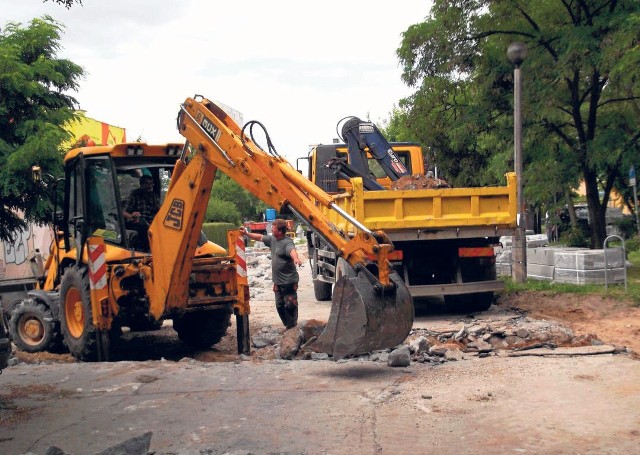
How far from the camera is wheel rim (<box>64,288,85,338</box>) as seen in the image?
1040 centimetres

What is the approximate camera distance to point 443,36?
1969cm

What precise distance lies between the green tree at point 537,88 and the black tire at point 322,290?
5787 mm

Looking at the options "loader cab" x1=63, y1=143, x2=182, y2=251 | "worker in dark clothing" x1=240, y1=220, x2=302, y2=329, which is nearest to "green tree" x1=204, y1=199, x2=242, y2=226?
"worker in dark clothing" x1=240, y1=220, x2=302, y2=329

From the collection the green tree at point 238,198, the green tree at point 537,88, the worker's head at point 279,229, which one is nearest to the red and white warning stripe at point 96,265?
the worker's head at point 279,229

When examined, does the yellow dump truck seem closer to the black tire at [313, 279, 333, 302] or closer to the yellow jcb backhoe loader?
the black tire at [313, 279, 333, 302]

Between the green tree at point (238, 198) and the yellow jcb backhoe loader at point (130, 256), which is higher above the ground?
the green tree at point (238, 198)

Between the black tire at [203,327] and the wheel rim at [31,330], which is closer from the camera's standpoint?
the wheel rim at [31,330]

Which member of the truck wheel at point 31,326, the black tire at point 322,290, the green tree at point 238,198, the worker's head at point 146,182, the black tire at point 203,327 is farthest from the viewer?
the green tree at point 238,198

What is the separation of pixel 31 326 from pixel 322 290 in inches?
260

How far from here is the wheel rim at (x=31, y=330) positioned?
11.1 m

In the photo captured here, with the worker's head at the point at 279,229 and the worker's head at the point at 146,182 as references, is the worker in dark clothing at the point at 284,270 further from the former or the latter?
the worker's head at the point at 146,182

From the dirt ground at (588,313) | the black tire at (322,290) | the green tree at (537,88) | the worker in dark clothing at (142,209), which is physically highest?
the green tree at (537,88)

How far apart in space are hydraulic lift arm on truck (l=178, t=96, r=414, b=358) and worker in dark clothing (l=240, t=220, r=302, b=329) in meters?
2.57

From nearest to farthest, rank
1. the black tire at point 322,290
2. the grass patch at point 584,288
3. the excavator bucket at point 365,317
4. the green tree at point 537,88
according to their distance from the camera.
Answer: the excavator bucket at point 365,317 → the grass patch at point 584,288 → the black tire at point 322,290 → the green tree at point 537,88
